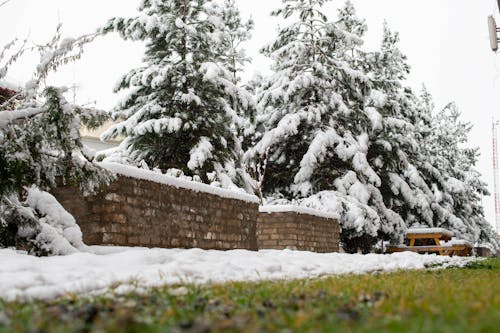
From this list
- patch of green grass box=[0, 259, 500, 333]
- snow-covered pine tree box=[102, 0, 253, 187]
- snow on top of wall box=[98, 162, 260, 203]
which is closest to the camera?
patch of green grass box=[0, 259, 500, 333]

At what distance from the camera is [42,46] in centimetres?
709

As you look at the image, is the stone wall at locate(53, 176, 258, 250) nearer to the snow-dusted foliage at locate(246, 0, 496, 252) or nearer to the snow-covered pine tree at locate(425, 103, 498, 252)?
the snow-dusted foliage at locate(246, 0, 496, 252)

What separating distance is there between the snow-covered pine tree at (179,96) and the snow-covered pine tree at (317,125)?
3.37 meters

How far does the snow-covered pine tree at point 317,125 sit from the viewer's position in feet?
64.9

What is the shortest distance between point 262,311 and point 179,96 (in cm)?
1418

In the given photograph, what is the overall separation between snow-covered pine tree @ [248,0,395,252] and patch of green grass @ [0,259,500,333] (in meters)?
15.7

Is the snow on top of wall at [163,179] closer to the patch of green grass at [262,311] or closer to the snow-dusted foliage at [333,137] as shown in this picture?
the patch of green grass at [262,311]

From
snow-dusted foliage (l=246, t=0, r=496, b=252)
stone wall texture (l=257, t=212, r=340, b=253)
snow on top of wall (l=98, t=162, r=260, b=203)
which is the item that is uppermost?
snow-dusted foliage (l=246, t=0, r=496, b=252)

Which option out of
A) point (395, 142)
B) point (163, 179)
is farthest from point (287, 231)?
point (395, 142)

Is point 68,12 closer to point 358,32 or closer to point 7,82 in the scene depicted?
point 7,82

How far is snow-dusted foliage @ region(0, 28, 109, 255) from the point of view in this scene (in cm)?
639

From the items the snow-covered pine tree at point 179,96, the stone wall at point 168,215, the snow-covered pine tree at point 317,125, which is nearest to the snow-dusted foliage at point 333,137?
the snow-covered pine tree at point 317,125

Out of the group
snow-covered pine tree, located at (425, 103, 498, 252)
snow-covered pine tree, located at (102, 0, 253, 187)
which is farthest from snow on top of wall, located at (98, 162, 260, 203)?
snow-covered pine tree, located at (425, 103, 498, 252)

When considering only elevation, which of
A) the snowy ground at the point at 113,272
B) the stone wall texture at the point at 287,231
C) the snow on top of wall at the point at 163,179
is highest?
the snow on top of wall at the point at 163,179
